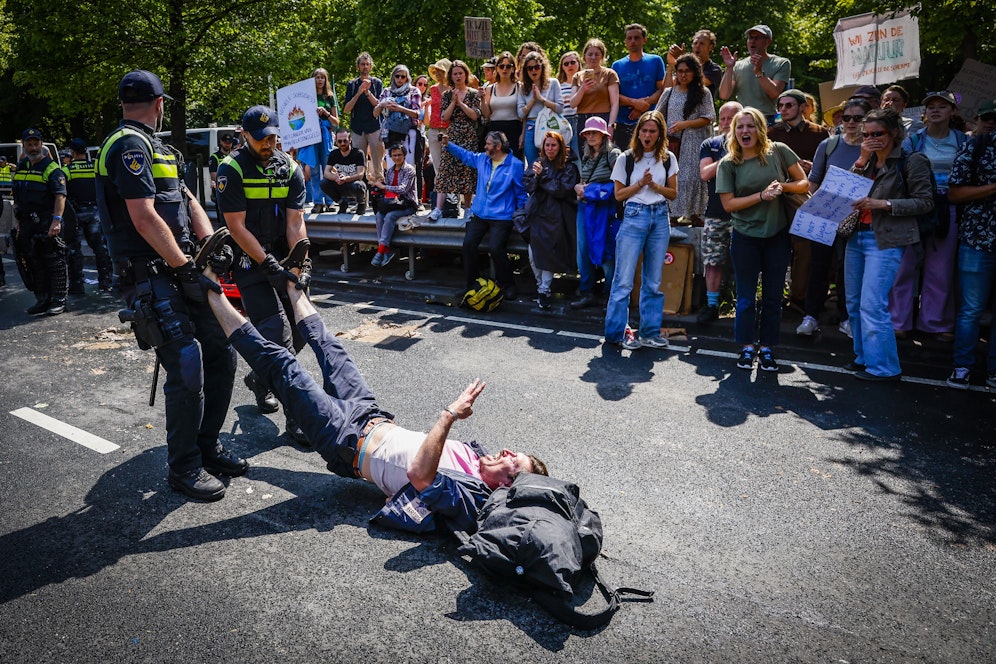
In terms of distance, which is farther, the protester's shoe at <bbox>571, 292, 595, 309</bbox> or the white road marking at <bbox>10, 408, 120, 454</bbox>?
the protester's shoe at <bbox>571, 292, 595, 309</bbox>

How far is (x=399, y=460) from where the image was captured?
432 cm

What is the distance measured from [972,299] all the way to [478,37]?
7214 mm

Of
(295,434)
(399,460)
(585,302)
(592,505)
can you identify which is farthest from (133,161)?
(585,302)

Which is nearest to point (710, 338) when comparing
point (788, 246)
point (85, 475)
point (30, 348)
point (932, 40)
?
point (788, 246)

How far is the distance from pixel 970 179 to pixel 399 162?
696 centimetres

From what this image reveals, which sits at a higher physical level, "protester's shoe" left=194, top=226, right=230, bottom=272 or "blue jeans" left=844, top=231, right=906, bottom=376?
"protester's shoe" left=194, top=226, right=230, bottom=272

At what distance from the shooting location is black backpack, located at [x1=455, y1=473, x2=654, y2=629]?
352 cm

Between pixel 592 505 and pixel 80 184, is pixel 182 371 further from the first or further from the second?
pixel 80 184

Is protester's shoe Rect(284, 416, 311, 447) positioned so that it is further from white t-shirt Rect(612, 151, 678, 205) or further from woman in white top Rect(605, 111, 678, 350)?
white t-shirt Rect(612, 151, 678, 205)

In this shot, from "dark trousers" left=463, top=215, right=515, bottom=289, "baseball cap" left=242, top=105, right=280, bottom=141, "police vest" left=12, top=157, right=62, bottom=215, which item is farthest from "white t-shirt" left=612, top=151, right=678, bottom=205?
"police vest" left=12, top=157, right=62, bottom=215

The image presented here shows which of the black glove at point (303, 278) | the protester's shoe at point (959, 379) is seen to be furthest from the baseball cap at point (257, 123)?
the protester's shoe at point (959, 379)

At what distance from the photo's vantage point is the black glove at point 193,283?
456 centimetres

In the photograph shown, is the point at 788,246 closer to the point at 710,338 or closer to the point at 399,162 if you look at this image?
the point at 710,338

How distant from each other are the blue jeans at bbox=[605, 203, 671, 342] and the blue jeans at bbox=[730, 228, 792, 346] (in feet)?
2.61
